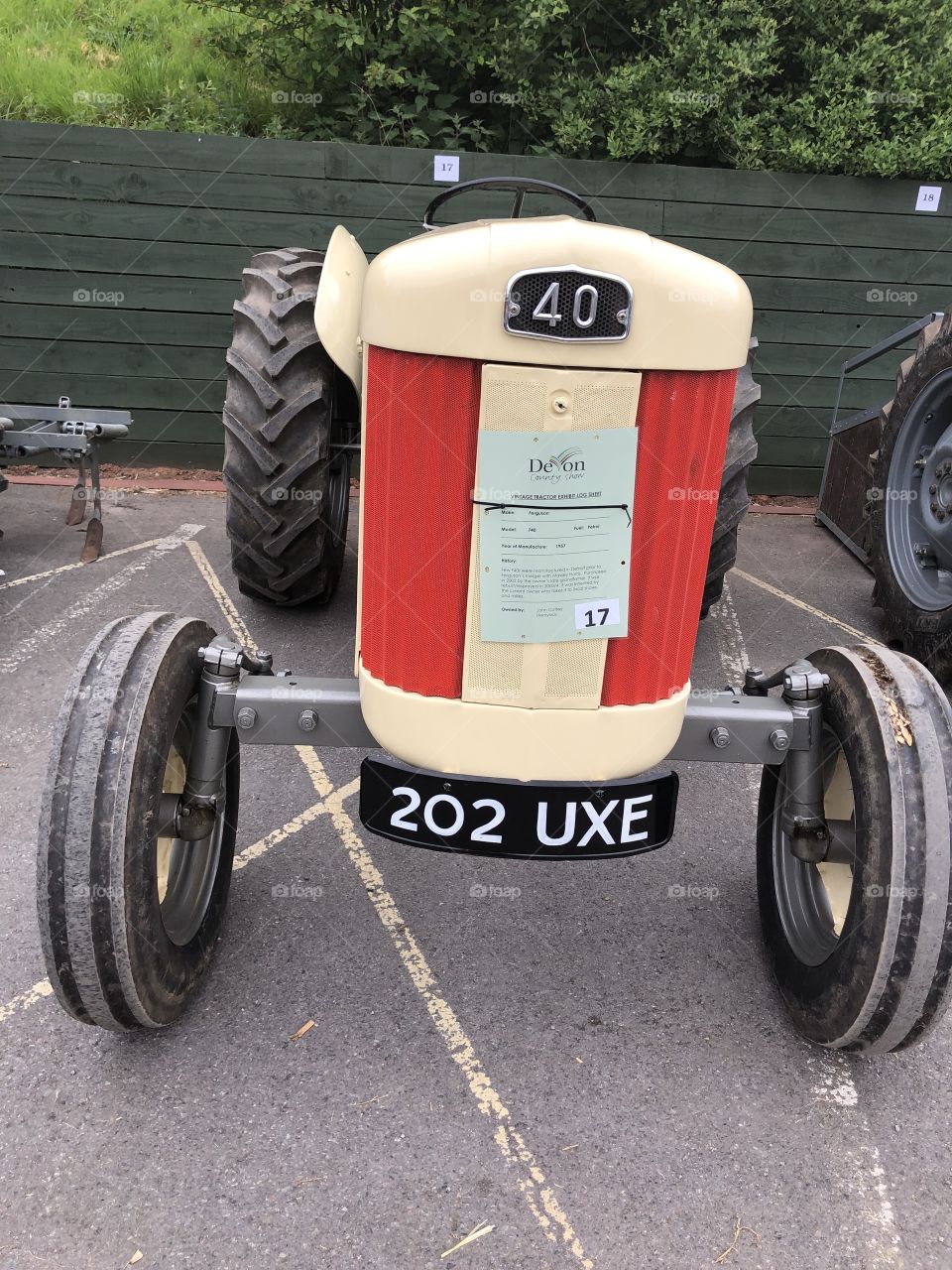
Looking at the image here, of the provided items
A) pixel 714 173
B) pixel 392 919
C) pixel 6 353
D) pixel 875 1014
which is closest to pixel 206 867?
pixel 392 919

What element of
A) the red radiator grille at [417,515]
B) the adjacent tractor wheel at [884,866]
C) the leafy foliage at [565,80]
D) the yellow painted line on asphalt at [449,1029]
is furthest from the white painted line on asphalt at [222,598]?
the leafy foliage at [565,80]

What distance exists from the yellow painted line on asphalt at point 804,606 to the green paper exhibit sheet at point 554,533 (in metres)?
3.12

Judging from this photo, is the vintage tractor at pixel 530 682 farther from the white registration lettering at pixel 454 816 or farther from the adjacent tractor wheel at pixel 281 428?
the adjacent tractor wheel at pixel 281 428

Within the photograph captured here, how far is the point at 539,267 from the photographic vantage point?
148cm

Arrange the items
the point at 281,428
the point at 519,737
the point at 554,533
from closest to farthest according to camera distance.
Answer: the point at 554,533 → the point at 519,737 → the point at 281,428

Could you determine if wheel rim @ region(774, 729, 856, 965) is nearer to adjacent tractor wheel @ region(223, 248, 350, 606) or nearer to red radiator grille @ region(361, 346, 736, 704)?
red radiator grille @ region(361, 346, 736, 704)

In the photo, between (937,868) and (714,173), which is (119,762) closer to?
(937,868)

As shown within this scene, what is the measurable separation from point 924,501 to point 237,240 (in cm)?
447

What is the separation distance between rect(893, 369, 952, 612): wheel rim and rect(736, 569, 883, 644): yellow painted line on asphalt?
365 millimetres

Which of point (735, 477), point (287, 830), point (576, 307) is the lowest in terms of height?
point (287, 830)

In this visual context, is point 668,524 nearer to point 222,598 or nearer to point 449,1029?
point 449,1029

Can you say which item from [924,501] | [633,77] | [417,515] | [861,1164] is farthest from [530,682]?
[633,77]

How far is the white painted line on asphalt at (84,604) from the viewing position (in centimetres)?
377

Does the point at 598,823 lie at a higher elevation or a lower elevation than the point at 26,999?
higher
